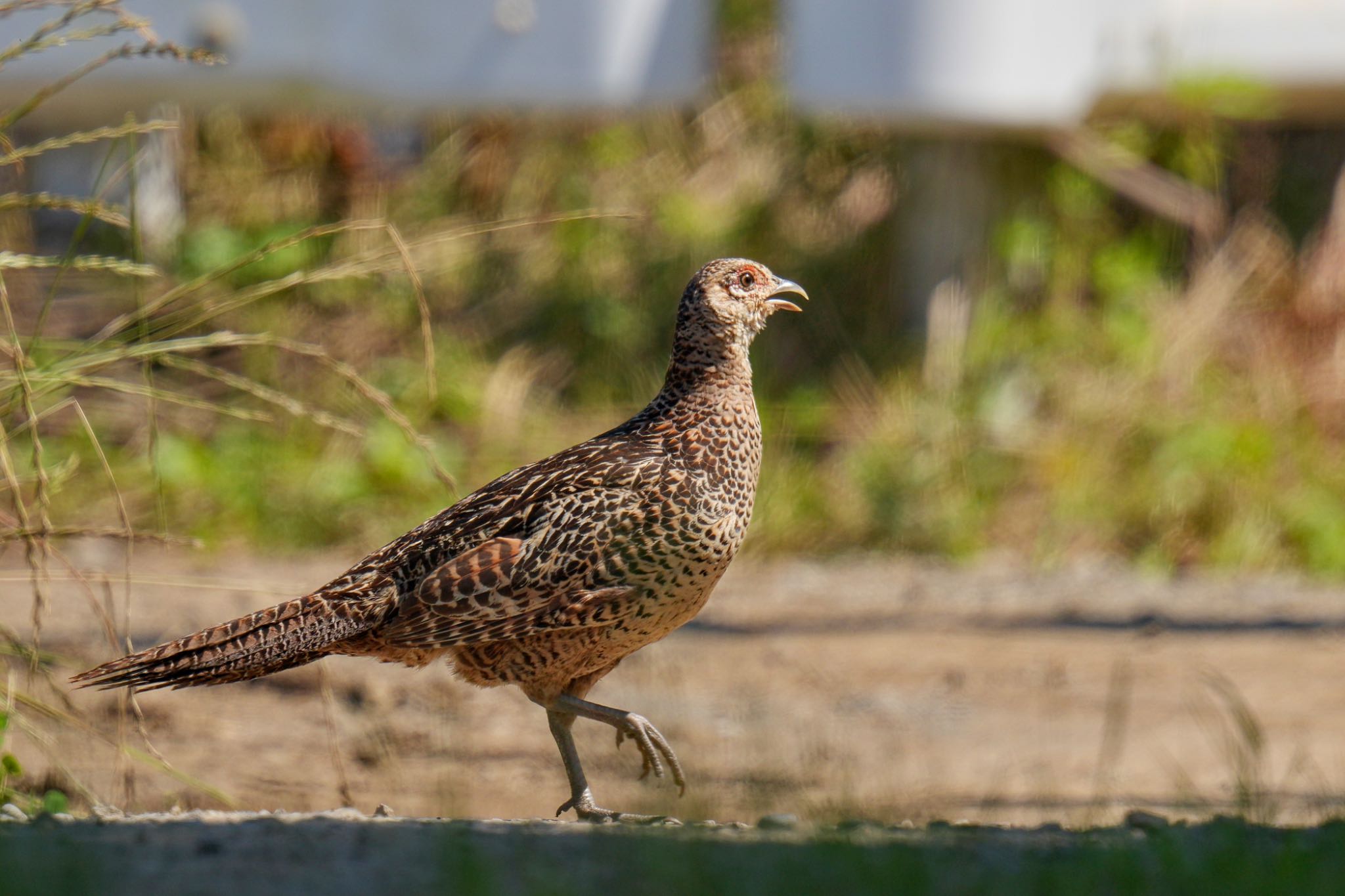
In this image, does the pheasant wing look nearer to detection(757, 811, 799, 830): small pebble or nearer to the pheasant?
the pheasant

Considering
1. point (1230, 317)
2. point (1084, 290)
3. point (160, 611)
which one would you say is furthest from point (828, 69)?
point (160, 611)

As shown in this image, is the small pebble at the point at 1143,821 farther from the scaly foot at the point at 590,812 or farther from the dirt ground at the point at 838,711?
the scaly foot at the point at 590,812

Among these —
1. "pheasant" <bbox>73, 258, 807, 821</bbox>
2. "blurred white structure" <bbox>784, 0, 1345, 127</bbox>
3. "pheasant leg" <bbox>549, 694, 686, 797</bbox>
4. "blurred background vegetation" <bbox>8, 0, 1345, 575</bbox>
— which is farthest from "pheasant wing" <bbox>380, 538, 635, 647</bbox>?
"blurred white structure" <bbox>784, 0, 1345, 127</bbox>

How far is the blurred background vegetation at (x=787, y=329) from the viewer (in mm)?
10867

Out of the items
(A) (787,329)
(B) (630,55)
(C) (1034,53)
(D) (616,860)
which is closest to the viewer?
Result: (D) (616,860)

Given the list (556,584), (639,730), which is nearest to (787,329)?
(639,730)

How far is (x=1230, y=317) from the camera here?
481 inches

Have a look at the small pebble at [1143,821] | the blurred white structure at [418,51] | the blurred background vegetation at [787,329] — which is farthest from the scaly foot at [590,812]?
the blurred white structure at [418,51]

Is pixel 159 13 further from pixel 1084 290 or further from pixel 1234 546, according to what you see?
pixel 1234 546

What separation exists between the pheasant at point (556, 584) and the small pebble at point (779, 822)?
0.76 metres

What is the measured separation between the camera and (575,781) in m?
4.77

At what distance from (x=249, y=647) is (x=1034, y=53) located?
8.27m

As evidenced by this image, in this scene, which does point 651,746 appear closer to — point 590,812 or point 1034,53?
point 590,812

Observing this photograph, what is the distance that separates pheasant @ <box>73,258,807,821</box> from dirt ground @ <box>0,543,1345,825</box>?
7.8 inches
